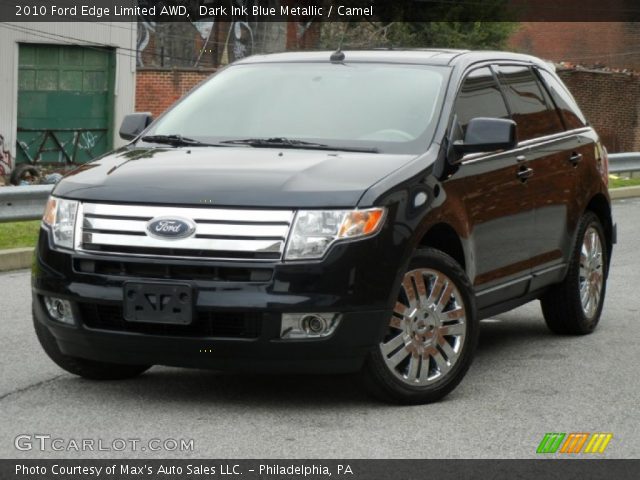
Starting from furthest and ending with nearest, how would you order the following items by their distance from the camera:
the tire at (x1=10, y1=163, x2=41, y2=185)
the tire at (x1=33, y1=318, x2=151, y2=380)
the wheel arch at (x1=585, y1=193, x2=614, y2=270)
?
the tire at (x1=10, y1=163, x2=41, y2=185) → the wheel arch at (x1=585, y1=193, x2=614, y2=270) → the tire at (x1=33, y1=318, x2=151, y2=380)

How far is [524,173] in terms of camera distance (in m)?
7.88

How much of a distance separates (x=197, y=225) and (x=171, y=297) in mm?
330

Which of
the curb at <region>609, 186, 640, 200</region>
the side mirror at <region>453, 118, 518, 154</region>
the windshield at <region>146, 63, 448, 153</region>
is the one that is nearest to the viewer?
the side mirror at <region>453, 118, 518, 154</region>

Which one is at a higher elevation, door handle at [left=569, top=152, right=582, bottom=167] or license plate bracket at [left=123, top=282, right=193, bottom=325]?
door handle at [left=569, top=152, right=582, bottom=167]

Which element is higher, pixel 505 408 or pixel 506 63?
pixel 506 63

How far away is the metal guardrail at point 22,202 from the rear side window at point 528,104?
237 inches

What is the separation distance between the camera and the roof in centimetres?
777

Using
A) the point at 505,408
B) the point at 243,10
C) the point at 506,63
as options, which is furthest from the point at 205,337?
the point at 243,10

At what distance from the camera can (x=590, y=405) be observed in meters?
6.81

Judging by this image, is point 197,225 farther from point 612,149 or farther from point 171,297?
point 612,149

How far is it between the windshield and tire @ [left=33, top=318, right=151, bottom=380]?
125cm

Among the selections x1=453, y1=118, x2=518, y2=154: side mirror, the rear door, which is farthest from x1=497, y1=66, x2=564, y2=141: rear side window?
x1=453, y1=118, x2=518, y2=154: side mirror

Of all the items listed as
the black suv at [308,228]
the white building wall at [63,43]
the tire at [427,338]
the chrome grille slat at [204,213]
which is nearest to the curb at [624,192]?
the black suv at [308,228]

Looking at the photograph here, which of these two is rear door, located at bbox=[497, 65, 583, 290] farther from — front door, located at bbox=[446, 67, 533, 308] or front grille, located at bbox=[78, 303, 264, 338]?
front grille, located at bbox=[78, 303, 264, 338]
